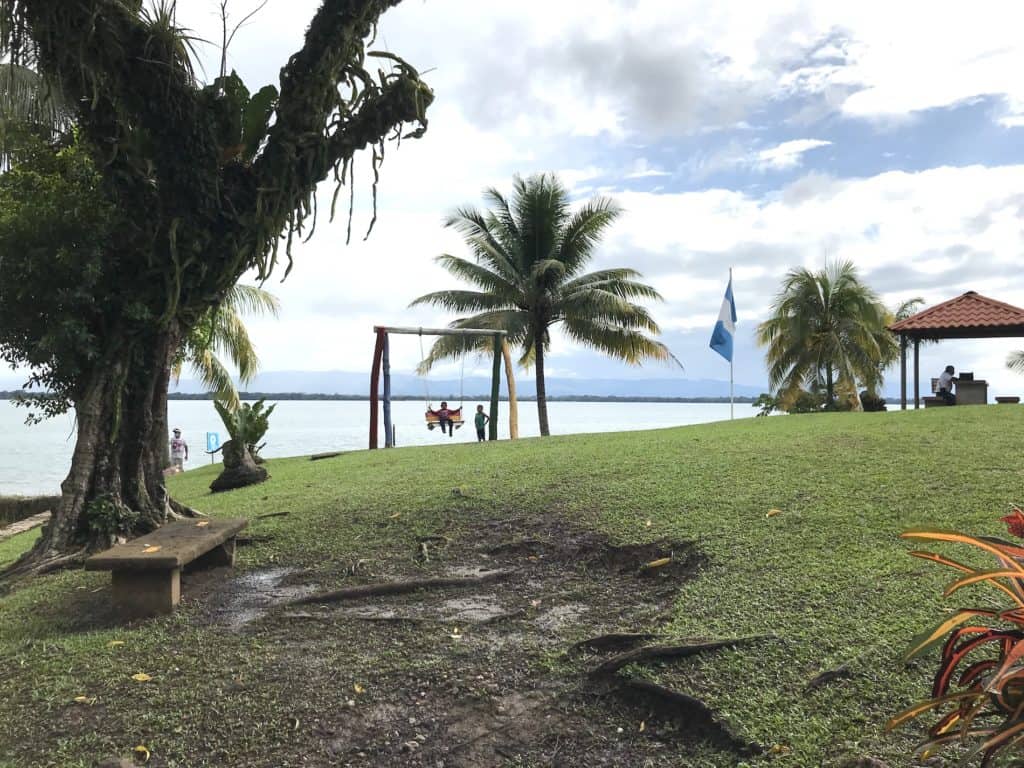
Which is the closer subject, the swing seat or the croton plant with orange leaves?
the croton plant with orange leaves

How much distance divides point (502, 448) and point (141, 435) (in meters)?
6.51

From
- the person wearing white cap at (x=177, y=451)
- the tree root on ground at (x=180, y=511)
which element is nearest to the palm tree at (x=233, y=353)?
the person wearing white cap at (x=177, y=451)

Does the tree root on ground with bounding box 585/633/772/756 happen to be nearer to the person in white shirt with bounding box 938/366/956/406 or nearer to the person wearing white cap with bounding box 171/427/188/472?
the person in white shirt with bounding box 938/366/956/406

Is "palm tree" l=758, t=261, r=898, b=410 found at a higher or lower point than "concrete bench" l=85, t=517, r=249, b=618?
higher

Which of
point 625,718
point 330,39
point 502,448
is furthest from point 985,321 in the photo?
point 625,718

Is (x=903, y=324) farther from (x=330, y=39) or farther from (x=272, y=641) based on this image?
(x=272, y=641)

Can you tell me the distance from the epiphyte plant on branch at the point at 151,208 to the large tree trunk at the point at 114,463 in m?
0.01

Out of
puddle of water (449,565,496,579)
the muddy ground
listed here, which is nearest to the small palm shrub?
the muddy ground

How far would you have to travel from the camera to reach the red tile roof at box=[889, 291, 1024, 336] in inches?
692

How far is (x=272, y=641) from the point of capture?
4.30 m

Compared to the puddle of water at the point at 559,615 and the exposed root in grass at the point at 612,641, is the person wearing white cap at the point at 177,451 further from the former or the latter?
the exposed root in grass at the point at 612,641

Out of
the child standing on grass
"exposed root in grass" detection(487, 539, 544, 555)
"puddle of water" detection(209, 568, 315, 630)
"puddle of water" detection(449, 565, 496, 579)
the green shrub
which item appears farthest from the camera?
the green shrub

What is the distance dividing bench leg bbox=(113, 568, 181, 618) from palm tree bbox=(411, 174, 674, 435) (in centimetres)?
1815

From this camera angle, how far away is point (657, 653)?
3553 mm
